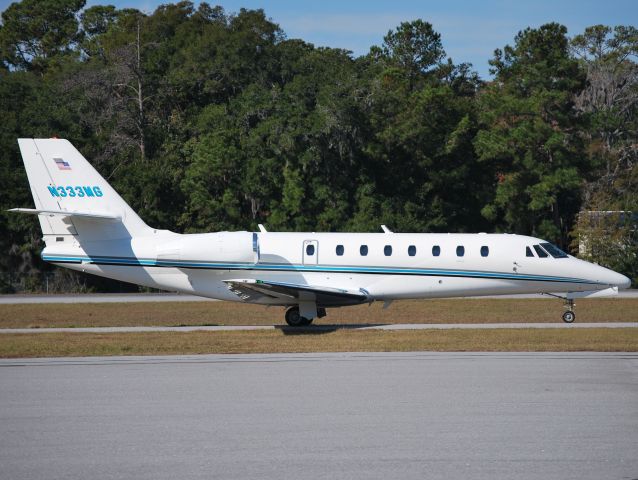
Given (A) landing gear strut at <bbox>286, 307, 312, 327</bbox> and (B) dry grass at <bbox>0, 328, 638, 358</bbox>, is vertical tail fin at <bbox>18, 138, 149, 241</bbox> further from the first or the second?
(A) landing gear strut at <bbox>286, 307, 312, 327</bbox>

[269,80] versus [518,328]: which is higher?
[269,80]

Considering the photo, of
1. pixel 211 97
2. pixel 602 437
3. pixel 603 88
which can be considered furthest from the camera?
pixel 603 88

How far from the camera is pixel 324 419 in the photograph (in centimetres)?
1091

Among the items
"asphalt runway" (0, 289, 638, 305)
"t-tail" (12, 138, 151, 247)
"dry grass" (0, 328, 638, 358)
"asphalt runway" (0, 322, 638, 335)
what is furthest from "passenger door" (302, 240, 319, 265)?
"asphalt runway" (0, 289, 638, 305)

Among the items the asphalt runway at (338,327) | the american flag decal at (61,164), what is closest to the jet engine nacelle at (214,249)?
the asphalt runway at (338,327)

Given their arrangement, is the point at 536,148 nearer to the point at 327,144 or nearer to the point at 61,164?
the point at 327,144

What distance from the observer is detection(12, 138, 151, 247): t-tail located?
→ 23047 millimetres

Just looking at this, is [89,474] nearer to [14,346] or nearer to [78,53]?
[14,346]

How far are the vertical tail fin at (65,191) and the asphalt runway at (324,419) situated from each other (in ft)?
23.7

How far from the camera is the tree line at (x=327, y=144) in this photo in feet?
152

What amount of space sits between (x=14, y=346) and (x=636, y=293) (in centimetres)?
2546

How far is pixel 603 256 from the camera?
142 feet

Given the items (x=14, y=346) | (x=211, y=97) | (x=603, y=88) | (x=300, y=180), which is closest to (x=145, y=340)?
(x=14, y=346)

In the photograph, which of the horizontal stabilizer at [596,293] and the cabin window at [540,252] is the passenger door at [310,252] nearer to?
the cabin window at [540,252]
